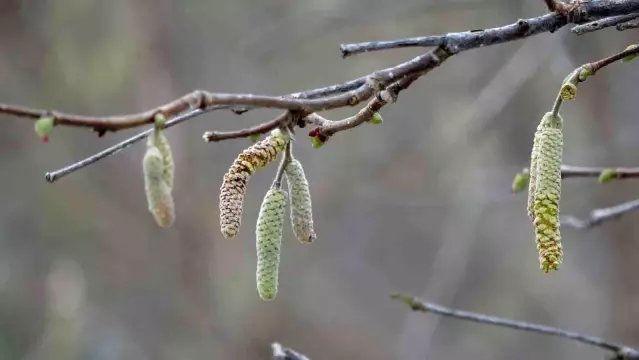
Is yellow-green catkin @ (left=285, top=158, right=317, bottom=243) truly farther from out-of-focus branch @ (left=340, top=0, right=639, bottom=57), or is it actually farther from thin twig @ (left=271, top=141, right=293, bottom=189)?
out-of-focus branch @ (left=340, top=0, right=639, bottom=57)

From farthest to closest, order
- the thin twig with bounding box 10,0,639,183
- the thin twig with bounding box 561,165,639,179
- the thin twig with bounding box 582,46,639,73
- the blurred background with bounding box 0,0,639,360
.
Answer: the blurred background with bounding box 0,0,639,360
the thin twig with bounding box 561,165,639,179
the thin twig with bounding box 582,46,639,73
the thin twig with bounding box 10,0,639,183

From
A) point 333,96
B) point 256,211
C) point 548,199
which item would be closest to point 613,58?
point 548,199

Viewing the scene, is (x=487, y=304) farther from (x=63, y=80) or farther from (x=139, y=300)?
(x=63, y=80)

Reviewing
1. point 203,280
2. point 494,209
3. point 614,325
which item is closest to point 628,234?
point 614,325

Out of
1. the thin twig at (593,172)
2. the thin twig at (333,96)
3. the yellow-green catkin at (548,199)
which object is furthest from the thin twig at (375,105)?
the thin twig at (593,172)

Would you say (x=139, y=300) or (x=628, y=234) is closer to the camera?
(x=628, y=234)

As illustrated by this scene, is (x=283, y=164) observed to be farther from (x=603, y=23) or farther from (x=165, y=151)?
(x=603, y=23)

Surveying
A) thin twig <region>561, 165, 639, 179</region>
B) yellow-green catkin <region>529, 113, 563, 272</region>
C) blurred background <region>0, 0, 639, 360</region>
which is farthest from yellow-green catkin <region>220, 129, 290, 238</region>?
blurred background <region>0, 0, 639, 360</region>
